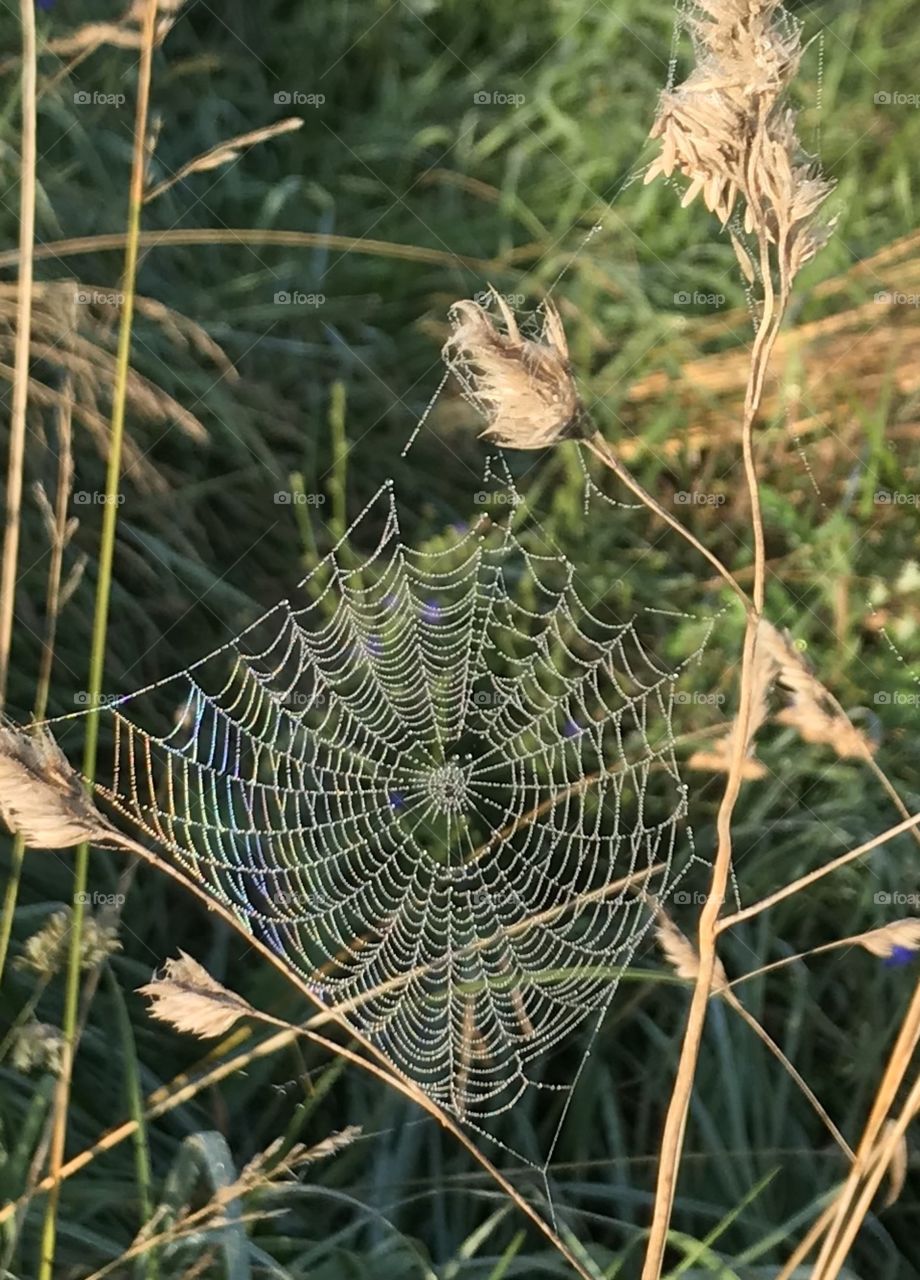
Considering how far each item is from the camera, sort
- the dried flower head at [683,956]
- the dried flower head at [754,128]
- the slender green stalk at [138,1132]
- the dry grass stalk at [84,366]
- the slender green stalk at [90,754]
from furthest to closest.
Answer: the dry grass stalk at [84,366] → the slender green stalk at [138,1132] → the slender green stalk at [90,754] → the dried flower head at [683,956] → the dried flower head at [754,128]

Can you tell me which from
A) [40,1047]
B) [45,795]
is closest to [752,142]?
[45,795]

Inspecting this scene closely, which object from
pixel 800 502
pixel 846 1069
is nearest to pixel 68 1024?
pixel 846 1069

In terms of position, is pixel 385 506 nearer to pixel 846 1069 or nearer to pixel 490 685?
pixel 490 685

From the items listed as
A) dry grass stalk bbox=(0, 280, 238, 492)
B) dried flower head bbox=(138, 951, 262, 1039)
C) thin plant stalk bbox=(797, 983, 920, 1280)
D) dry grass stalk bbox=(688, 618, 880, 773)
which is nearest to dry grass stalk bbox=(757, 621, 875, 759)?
dry grass stalk bbox=(688, 618, 880, 773)

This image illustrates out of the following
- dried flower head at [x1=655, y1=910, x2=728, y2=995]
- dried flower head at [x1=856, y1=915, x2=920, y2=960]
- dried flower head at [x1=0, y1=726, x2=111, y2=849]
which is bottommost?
dried flower head at [x1=655, y1=910, x2=728, y2=995]

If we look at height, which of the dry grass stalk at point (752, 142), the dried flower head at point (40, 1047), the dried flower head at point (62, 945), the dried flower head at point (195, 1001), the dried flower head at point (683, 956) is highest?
the dry grass stalk at point (752, 142)

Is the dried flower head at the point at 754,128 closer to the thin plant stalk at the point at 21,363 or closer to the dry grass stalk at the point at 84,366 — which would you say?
the thin plant stalk at the point at 21,363

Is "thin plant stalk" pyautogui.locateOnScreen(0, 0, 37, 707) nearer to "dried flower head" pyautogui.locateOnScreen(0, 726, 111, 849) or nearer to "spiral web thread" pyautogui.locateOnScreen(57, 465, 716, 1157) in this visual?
"spiral web thread" pyautogui.locateOnScreen(57, 465, 716, 1157)

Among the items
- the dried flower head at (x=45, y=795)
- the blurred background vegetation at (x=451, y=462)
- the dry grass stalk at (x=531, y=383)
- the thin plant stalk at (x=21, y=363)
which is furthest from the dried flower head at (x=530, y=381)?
the blurred background vegetation at (x=451, y=462)
